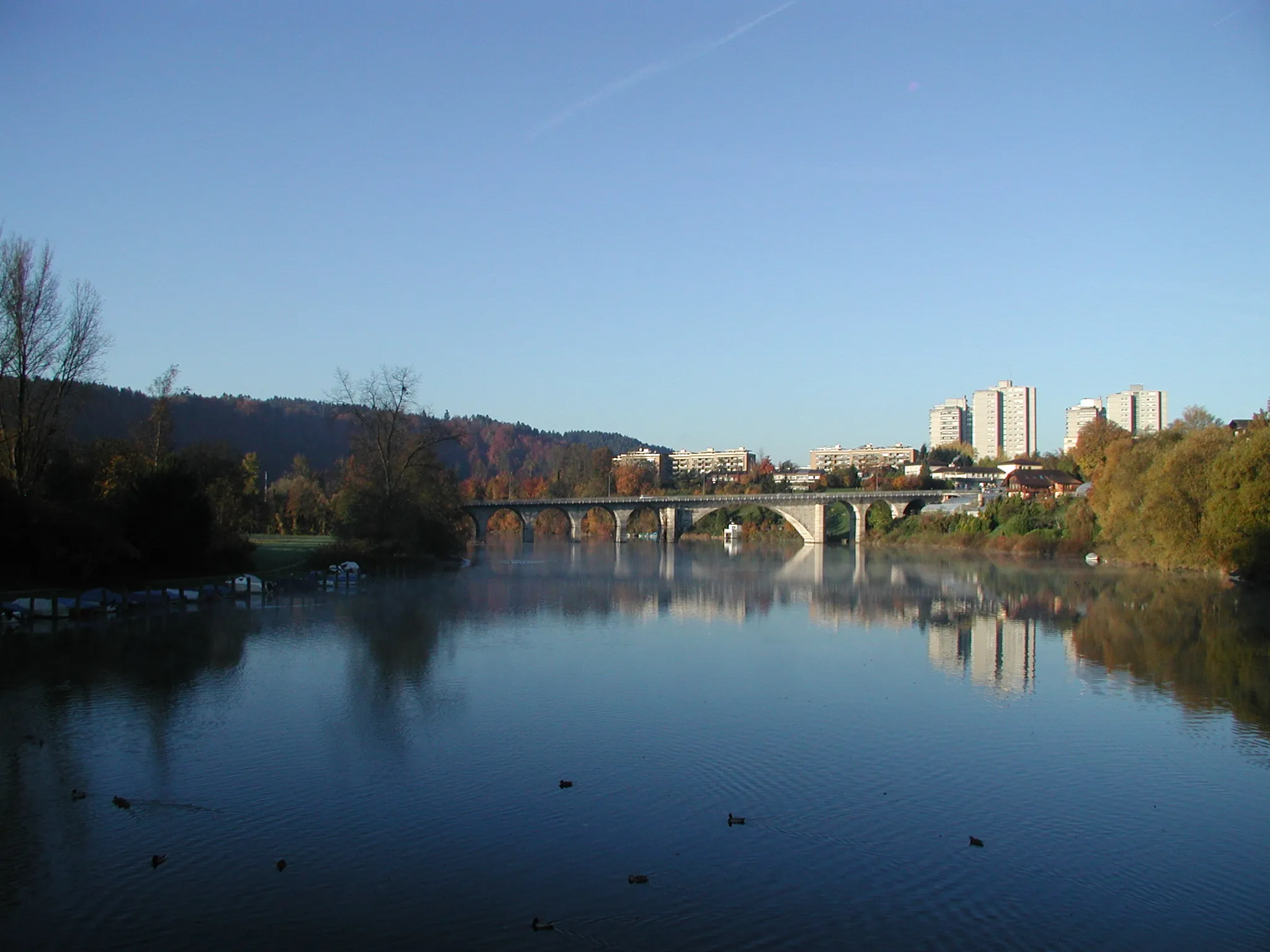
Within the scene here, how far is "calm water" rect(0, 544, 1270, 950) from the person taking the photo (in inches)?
360

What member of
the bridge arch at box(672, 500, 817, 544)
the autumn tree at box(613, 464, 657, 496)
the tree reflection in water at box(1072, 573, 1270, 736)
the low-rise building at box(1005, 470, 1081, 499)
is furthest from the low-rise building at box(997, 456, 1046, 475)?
the tree reflection in water at box(1072, 573, 1270, 736)

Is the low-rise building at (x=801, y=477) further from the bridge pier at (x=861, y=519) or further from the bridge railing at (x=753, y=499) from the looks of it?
the bridge pier at (x=861, y=519)

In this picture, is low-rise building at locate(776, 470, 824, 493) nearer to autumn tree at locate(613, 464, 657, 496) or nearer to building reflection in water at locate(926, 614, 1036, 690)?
autumn tree at locate(613, 464, 657, 496)

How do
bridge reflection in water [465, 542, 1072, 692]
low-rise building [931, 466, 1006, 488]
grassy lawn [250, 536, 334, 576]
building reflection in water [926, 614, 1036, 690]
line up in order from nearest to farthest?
building reflection in water [926, 614, 1036, 690] → bridge reflection in water [465, 542, 1072, 692] → grassy lawn [250, 536, 334, 576] → low-rise building [931, 466, 1006, 488]

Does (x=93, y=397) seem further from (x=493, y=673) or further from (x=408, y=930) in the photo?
(x=408, y=930)

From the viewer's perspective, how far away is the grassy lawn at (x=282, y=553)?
1695 inches

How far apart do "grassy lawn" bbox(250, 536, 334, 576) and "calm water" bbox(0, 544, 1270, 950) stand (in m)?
16.7

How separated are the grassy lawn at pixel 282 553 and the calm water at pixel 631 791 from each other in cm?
1671

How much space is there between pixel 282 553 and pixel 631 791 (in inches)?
1652

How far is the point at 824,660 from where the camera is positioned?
918 inches

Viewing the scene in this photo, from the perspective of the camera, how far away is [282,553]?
168 ft

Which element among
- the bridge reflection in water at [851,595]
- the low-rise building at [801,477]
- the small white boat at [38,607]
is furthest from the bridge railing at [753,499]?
the small white boat at [38,607]

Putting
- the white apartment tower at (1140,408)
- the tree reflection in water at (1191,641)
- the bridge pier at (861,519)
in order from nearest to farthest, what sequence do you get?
the tree reflection in water at (1191,641) < the bridge pier at (861,519) < the white apartment tower at (1140,408)

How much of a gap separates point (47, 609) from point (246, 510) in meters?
28.4
